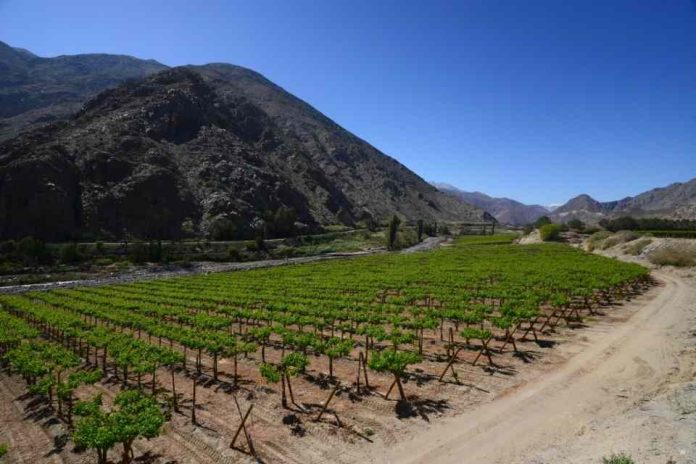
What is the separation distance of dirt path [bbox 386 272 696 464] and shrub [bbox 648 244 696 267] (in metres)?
48.0

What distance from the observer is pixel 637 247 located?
3204 inches

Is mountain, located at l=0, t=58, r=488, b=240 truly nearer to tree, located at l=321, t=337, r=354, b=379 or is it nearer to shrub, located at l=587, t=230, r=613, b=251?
shrub, located at l=587, t=230, r=613, b=251

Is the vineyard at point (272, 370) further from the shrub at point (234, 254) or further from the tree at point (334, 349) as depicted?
the shrub at point (234, 254)

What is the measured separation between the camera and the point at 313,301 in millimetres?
39375

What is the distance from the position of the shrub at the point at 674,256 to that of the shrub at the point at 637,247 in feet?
27.1

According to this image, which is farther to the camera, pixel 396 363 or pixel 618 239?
pixel 618 239

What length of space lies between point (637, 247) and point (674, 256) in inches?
643

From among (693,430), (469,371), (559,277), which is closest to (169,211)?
(559,277)

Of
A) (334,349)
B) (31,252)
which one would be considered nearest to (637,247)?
(334,349)

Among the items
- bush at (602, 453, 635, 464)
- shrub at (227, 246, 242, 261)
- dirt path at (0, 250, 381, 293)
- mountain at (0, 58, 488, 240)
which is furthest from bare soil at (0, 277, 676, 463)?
mountain at (0, 58, 488, 240)

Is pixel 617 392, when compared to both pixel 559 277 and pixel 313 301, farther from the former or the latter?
pixel 559 277

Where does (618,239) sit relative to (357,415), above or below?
above

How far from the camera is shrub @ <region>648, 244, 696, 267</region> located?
208 ft

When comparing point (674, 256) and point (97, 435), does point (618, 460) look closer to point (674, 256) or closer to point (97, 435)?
point (97, 435)
